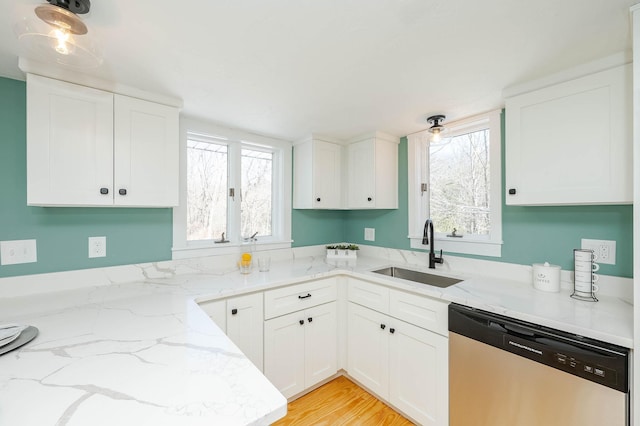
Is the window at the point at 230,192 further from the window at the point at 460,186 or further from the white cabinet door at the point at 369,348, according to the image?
the window at the point at 460,186

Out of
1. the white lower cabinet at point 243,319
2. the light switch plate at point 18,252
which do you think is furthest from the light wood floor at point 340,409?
the light switch plate at point 18,252

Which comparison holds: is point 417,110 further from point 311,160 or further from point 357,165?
point 311,160

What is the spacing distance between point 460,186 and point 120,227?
2543 mm

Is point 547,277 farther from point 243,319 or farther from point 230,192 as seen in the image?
point 230,192

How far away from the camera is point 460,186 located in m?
2.18

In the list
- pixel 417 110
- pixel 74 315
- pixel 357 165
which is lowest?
pixel 74 315

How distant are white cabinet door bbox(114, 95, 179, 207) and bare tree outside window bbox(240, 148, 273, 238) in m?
0.79

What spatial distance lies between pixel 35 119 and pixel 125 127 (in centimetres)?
36

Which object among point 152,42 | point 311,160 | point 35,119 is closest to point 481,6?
point 152,42

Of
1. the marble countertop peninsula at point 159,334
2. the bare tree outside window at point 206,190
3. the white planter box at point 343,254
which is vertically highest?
the bare tree outside window at point 206,190

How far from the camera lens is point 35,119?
51.4 inches

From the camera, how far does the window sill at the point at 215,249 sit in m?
2.01

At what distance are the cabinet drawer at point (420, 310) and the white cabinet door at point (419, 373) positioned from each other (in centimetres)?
4

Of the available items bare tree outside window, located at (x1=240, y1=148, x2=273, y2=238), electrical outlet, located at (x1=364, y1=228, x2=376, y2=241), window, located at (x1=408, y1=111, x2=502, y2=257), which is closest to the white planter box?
electrical outlet, located at (x1=364, y1=228, x2=376, y2=241)
